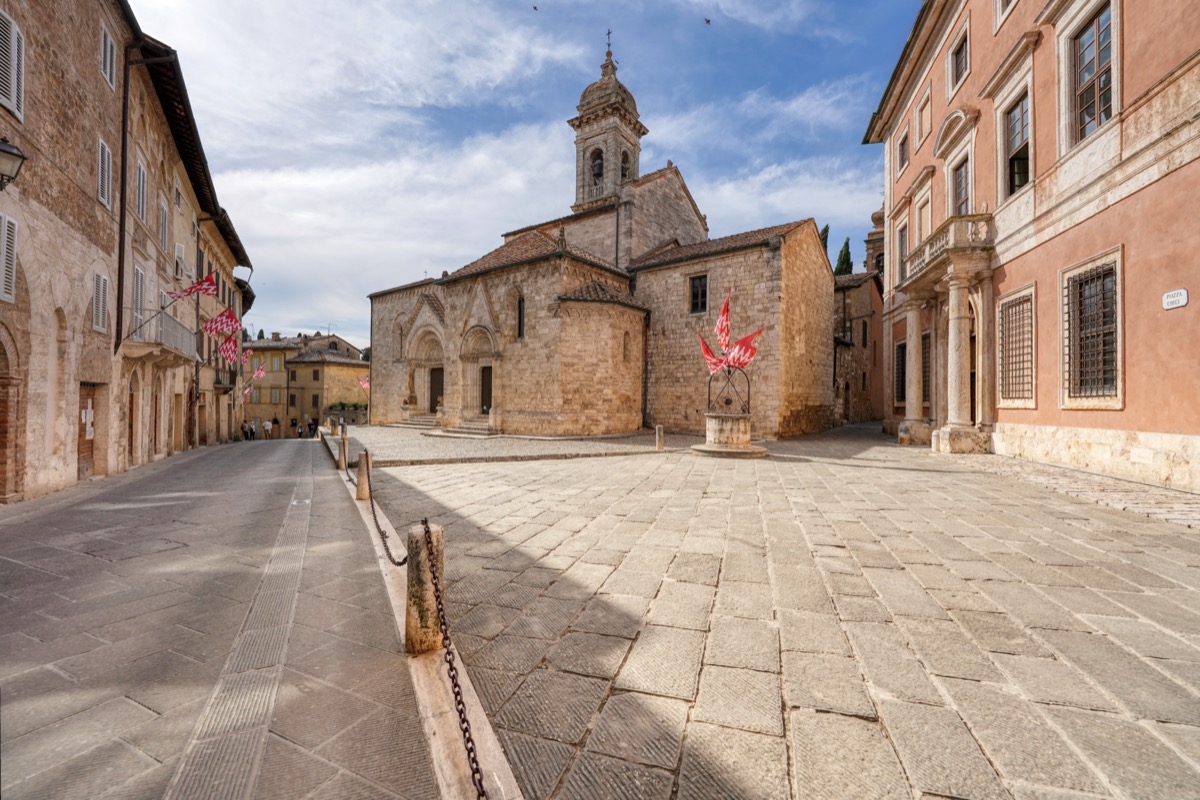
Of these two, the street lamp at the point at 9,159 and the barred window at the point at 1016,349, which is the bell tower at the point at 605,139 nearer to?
the barred window at the point at 1016,349

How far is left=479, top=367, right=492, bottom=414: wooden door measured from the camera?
19766 mm

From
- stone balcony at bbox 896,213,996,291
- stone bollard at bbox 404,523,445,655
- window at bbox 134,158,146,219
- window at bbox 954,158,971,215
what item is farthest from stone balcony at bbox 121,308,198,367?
window at bbox 954,158,971,215

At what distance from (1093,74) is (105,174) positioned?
17303 mm

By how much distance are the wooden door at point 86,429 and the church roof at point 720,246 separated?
16.2 meters

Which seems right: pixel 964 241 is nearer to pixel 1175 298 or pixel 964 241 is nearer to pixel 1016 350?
pixel 1016 350

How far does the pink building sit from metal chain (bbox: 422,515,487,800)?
29.9 ft

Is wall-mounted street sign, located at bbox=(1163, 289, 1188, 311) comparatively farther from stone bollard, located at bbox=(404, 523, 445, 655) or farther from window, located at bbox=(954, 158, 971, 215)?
stone bollard, located at bbox=(404, 523, 445, 655)

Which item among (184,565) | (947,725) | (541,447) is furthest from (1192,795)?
(541,447)

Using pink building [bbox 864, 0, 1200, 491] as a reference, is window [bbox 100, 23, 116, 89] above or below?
above

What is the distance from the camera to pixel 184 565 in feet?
12.6

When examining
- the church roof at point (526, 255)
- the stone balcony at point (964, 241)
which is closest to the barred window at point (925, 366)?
the stone balcony at point (964, 241)

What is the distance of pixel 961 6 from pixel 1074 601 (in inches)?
612

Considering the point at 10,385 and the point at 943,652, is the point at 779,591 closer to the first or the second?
the point at 943,652

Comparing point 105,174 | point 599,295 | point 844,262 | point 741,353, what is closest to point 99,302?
point 105,174
